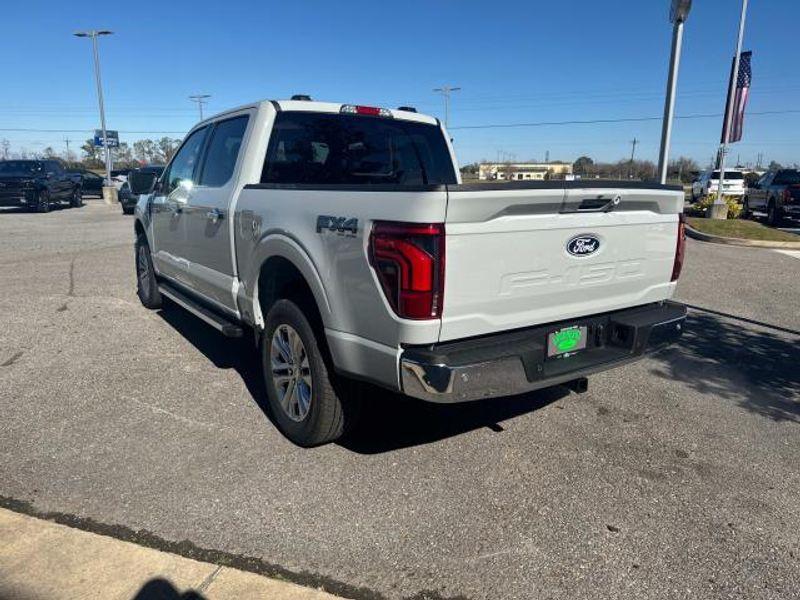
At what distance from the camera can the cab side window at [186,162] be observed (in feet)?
17.2

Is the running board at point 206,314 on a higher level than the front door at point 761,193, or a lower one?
lower

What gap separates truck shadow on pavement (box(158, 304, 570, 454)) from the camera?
A: 3723 millimetres

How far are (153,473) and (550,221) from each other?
2523 mm

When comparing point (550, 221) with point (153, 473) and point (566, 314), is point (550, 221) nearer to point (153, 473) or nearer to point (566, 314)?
point (566, 314)

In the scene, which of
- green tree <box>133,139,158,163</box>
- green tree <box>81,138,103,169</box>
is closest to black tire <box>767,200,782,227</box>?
green tree <box>81,138,103,169</box>

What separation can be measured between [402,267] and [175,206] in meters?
3.43

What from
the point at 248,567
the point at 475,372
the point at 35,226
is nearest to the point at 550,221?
the point at 475,372

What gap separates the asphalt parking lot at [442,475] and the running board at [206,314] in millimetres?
480

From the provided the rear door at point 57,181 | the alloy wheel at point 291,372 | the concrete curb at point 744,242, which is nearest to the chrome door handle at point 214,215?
the alloy wheel at point 291,372

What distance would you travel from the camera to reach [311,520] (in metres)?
2.91

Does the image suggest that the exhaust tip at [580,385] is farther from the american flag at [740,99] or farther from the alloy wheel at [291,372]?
the american flag at [740,99]

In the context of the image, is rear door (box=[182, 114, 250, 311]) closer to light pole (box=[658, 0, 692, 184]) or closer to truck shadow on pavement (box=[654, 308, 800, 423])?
truck shadow on pavement (box=[654, 308, 800, 423])

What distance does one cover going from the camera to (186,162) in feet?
18.0

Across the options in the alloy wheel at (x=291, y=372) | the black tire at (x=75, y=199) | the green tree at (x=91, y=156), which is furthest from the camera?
the green tree at (x=91, y=156)
